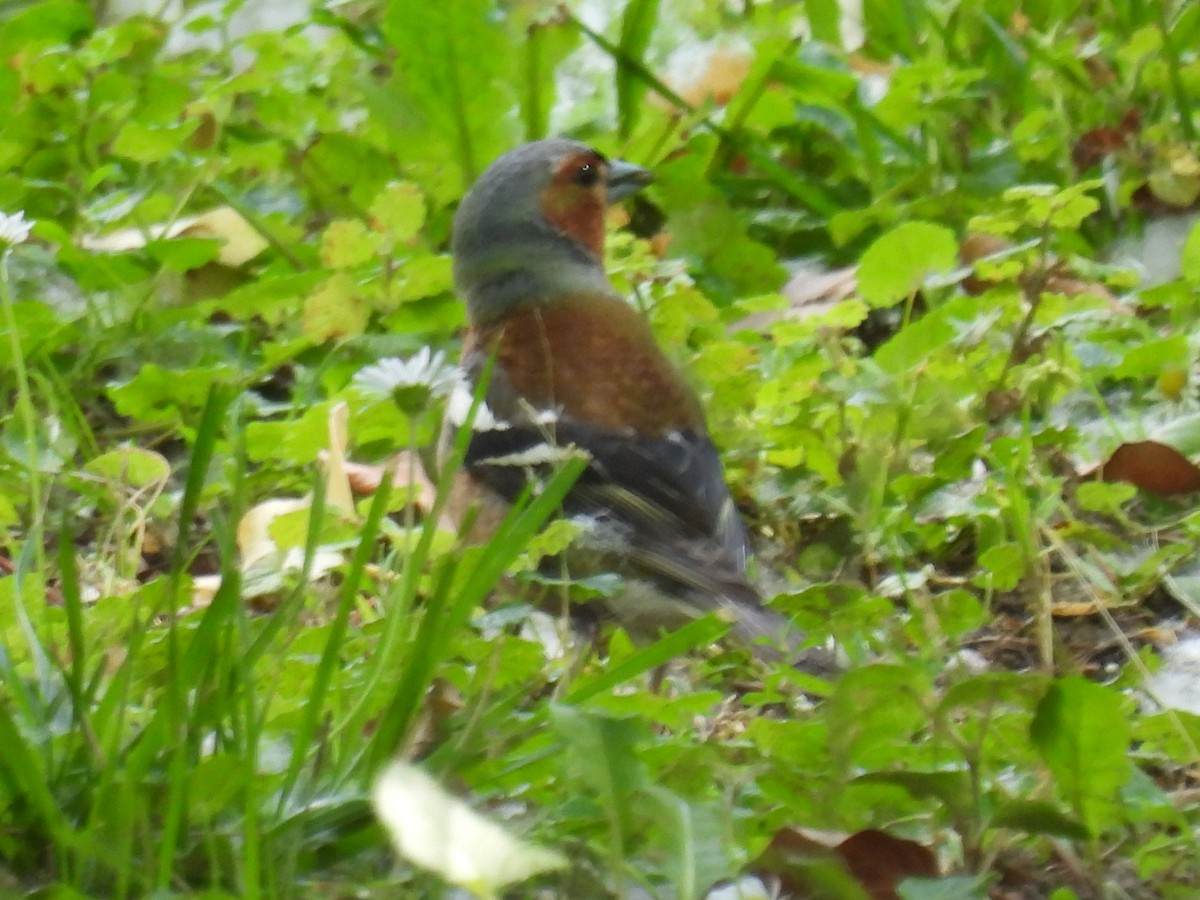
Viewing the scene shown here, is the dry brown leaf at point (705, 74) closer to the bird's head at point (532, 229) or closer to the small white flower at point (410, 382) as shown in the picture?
the bird's head at point (532, 229)

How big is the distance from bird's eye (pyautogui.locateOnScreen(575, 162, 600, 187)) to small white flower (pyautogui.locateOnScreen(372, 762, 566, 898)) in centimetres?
235

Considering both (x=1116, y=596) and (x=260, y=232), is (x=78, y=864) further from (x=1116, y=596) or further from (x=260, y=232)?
(x=260, y=232)

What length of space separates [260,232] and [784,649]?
2.17m

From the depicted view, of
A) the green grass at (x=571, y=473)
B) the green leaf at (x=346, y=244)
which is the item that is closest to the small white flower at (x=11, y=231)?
the green grass at (x=571, y=473)

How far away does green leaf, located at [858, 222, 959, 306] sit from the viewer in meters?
3.16

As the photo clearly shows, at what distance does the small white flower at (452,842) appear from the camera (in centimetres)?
145

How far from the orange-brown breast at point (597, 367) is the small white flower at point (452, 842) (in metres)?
1.49

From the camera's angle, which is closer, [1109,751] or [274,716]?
[1109,751]

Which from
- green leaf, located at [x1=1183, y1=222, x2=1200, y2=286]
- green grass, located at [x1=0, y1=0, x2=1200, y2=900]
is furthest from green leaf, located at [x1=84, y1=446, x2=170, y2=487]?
green leaf, located at [x1=1183, y1=222, x2=1200, y2=286]

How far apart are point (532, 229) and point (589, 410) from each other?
Answer: 74 cm

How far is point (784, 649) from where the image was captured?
2.34 metres

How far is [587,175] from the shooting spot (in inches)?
148

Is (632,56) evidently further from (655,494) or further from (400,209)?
(655,494)

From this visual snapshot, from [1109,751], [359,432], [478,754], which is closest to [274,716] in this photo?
[478,754]
